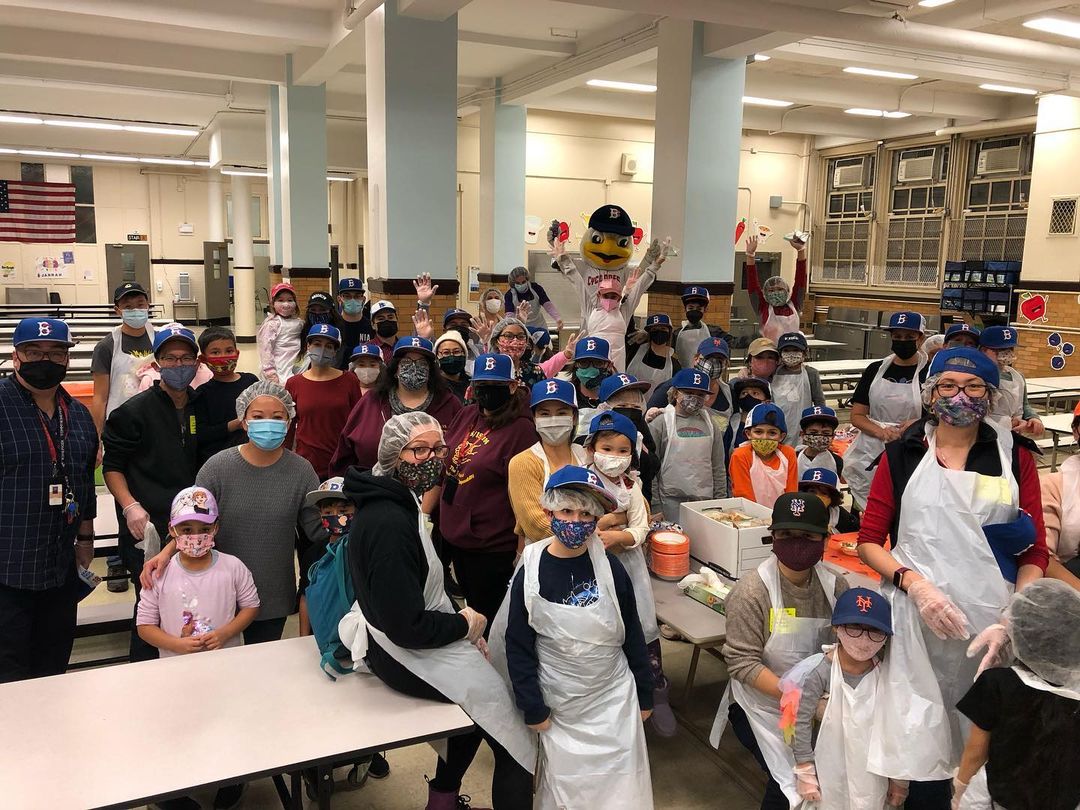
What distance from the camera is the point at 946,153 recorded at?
15.7m

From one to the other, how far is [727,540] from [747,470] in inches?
34.6

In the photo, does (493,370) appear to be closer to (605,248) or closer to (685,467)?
(685,467)

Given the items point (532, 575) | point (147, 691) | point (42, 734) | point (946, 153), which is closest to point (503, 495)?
point (532, 575)

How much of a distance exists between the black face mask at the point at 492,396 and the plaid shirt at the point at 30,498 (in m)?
1.68

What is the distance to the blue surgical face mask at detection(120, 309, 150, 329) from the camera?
5039 millimetres

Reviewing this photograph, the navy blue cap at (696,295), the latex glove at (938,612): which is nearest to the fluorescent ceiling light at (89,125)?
the navy blue cap at (696,295)

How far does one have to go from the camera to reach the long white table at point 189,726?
215 cm

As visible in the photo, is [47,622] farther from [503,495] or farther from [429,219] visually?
[429,219]

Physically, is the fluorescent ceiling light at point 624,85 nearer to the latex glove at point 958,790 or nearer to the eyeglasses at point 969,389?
the eyeglasses at point 969,389

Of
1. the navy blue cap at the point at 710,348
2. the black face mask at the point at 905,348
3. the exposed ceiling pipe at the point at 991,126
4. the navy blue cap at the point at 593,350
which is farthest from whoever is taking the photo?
the exposed ceiling pipe at the point at 991,126

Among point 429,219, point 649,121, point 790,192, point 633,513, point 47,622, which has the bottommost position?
point 47,622

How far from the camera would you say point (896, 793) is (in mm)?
2576

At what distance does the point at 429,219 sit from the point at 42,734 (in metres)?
→ 6.51

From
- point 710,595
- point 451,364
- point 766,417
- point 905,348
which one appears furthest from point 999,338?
point 451,364
